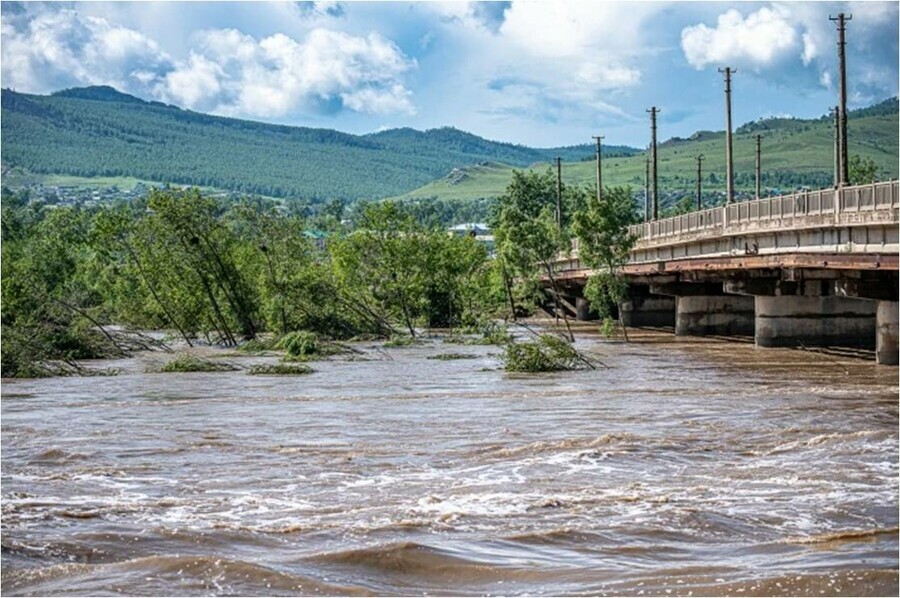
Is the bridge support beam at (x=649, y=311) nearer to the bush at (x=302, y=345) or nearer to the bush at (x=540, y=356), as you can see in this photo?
the bush at (x=302, y=345)

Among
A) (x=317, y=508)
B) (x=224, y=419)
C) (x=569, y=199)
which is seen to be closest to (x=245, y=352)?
(x=224, y=419)

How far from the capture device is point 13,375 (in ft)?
128

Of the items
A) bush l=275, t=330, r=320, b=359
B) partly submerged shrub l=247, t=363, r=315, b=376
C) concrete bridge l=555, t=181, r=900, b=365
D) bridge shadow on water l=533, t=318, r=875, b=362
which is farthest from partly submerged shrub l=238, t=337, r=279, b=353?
concrete bridge l=555, t=181, r=900, b=365

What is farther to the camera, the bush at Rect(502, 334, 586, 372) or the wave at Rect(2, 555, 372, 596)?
the bush at Rect(502, 334, 586, 372)

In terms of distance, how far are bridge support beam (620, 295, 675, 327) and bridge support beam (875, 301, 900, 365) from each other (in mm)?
32360

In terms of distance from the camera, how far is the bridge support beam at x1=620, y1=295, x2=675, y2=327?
73500 mm

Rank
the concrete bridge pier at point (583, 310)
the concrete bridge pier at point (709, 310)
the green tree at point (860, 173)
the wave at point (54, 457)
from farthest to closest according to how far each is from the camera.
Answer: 1. the green tree at point (860, 173)
2. the concrete bridge pier at point (583, 310)
3. the concrete bridge pier at point (709, 310)
4. the wave at point (54, 457)

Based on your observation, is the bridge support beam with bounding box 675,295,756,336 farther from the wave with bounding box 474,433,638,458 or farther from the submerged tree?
the wave with bounding box 474,433,638,458

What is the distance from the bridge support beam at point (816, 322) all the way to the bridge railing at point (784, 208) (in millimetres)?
3141

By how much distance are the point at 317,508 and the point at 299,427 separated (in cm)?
933

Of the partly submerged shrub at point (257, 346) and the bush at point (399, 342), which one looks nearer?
the partly submerged shrub at point (257, 346)

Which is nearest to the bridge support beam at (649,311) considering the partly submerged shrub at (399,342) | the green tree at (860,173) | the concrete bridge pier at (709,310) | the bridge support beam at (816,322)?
the concrete bridge pier at (709,310)

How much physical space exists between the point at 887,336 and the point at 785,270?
5029mm

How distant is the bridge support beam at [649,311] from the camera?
2894 inches
